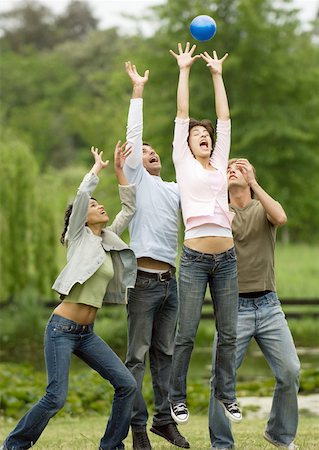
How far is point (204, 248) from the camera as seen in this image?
6805mm

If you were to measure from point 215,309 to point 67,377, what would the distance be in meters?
1.07

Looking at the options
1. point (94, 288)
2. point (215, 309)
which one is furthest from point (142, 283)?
point (215, 309)

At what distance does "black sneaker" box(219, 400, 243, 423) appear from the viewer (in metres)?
6.96

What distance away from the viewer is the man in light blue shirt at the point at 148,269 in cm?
717

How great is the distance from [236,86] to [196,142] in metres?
22.0

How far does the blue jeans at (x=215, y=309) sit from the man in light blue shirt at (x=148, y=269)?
32cm

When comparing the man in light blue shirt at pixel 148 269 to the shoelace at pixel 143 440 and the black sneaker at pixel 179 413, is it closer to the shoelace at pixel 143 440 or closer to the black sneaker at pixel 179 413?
the shoelace at pixel 143 440

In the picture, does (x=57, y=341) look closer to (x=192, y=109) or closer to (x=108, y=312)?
(x=108, y=312)

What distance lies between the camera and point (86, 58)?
62.2 m

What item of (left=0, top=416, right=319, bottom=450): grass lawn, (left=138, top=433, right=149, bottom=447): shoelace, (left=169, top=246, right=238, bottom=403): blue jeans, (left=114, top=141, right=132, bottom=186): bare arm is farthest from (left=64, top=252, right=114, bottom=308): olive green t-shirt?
(left=0, top=416, right=319, bottom=450): grass lawn

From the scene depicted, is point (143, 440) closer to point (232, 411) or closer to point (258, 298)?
point (232, 411)

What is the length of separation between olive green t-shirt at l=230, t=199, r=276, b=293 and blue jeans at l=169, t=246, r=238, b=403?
0.46 m

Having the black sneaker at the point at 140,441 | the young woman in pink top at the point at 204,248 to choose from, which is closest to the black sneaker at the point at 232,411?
the young woman in pink top at the point at 204,248

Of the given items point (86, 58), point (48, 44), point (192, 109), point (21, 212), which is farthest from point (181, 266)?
point (48, 44)
